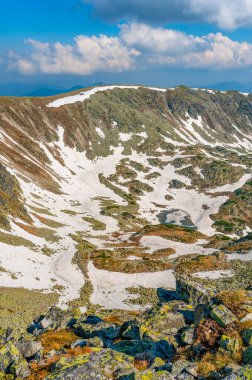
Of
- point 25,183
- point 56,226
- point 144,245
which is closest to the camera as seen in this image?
point 144,245

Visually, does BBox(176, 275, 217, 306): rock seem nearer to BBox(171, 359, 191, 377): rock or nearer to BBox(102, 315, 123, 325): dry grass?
BBox(102, 315, 123, 325): dry grass

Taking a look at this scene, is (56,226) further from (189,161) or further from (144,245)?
(189,161)

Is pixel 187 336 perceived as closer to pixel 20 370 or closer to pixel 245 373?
pixel 245 373

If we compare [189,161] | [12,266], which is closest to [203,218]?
[189,161]

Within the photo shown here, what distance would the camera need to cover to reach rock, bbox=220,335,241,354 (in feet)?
51.4

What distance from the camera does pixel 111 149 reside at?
18012cm

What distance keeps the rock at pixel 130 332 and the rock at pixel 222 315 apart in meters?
5.72

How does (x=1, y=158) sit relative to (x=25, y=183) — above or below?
above

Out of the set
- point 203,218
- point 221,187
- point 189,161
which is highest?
point 189,161

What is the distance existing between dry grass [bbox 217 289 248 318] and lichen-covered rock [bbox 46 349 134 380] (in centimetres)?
624

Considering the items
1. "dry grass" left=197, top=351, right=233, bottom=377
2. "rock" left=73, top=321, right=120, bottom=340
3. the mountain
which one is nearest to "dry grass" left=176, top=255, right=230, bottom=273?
the mountain

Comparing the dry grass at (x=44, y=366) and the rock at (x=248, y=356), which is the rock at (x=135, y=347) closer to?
the dry grass at (x=44, y=366)

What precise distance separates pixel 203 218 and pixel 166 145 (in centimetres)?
7191

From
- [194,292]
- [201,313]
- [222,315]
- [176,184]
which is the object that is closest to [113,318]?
[194,292]
